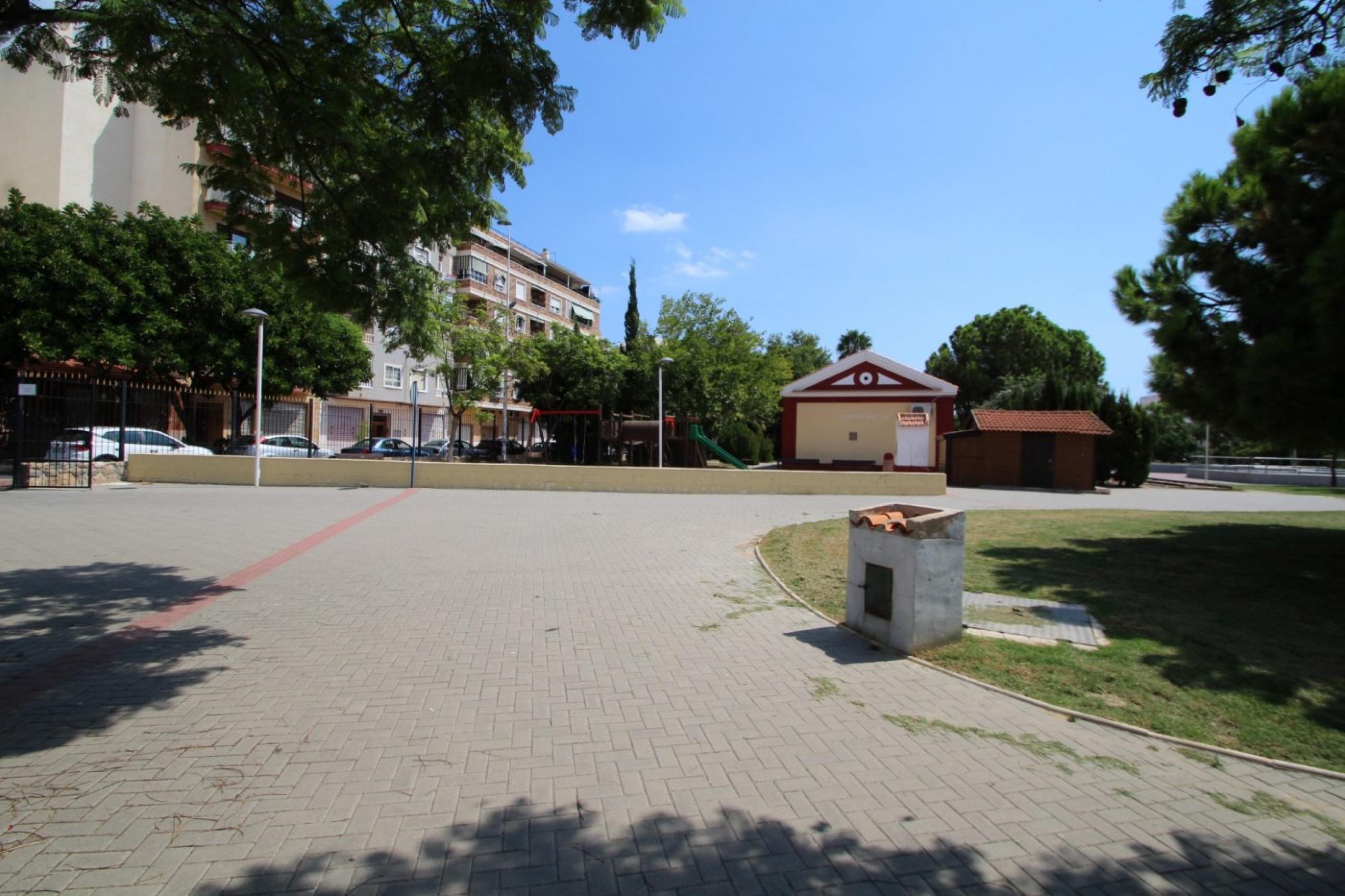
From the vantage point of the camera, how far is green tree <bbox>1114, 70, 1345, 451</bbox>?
6.84 m

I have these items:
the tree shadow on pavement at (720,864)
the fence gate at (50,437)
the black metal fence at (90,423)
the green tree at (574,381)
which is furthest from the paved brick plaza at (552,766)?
the green tree at (574,381)

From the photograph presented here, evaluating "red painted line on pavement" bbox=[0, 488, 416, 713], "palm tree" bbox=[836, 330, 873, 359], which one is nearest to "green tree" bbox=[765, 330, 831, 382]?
"palm tree" bbox=[836, 330, 873, 359]

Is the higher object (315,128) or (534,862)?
(315,128)

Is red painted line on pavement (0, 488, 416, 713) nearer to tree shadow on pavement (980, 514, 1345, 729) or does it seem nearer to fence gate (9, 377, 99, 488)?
tree shadow on pavement (980, 514, 1345, 729)

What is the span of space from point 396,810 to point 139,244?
27.9 m

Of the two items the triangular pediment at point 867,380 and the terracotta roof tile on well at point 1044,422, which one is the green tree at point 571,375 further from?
the terracotta roof tile on well at point 1044,422

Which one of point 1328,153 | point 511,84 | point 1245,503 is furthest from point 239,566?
point 1245,503

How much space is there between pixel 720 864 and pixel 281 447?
89.8 feet

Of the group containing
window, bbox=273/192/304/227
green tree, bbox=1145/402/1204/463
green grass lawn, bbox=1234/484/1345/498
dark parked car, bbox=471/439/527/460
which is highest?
window, bbox=273/192/304/227

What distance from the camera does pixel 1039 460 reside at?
2594 centimetres

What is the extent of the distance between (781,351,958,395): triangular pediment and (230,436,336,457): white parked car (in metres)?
19.8

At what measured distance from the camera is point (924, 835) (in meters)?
2.89

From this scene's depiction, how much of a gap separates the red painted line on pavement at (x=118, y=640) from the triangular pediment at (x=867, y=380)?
25070 mm

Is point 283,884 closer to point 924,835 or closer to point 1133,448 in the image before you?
point 924,835
